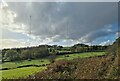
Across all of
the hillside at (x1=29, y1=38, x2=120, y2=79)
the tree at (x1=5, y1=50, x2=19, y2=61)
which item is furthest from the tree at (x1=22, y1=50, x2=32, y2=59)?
the hillside at (x1=29, y1=38, x2=120, y2=79)

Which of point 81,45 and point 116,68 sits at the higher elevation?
point 81,45

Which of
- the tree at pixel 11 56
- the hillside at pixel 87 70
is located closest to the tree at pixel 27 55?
the tree at pixel 11 56

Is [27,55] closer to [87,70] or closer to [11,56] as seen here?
[11,56]

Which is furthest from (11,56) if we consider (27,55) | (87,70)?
(87,70)

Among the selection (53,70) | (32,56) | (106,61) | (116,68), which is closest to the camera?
(116,68)

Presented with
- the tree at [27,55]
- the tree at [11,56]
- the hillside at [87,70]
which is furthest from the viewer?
the tree at [11,56]

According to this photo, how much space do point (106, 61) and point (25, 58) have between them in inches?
1514

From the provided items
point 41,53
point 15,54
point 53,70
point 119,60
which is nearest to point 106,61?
point 119,60

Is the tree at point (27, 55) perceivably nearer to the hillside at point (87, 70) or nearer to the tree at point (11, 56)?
the tree at point (11, 56)

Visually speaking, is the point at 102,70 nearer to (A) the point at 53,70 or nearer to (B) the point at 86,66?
(B) the point at 86,66

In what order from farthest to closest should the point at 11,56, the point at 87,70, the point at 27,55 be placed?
the point at 11,56, the point at 27,55, the point at 87,70

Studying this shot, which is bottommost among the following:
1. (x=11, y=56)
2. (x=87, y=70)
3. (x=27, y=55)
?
(x=87, y=70)

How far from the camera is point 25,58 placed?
178ft

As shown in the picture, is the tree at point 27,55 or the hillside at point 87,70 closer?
the hillside at point 87,70
